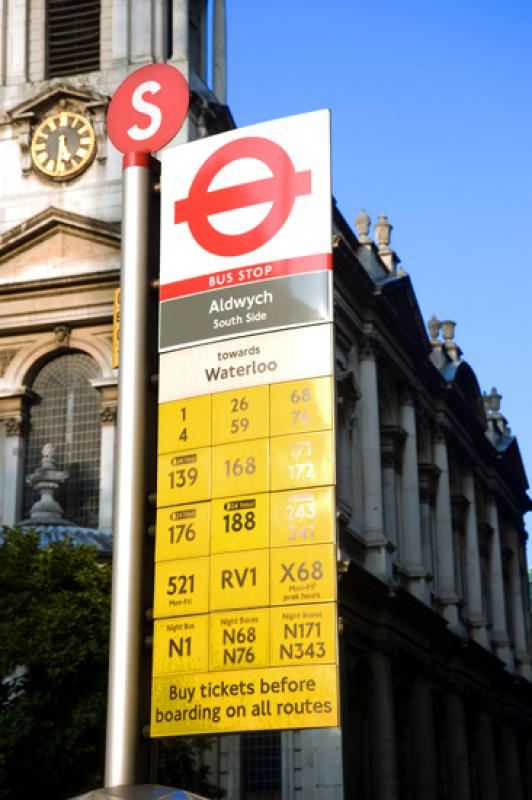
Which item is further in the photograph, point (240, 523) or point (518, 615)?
point (518, 615)

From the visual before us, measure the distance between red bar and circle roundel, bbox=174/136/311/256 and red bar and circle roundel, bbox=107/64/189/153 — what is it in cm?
57

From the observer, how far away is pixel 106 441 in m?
35.7

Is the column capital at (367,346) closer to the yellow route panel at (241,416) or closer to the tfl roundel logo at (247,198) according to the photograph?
the tfl roundel logo at (247,198)

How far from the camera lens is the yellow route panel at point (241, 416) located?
12688mm

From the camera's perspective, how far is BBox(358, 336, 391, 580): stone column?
3931cm

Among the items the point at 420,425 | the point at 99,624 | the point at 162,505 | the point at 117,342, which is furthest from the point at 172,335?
the point at 420,425

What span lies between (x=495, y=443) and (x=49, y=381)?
27058mm

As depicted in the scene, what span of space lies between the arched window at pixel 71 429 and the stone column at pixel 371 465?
8.05 m

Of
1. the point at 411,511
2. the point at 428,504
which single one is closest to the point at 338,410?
the point at 411,511

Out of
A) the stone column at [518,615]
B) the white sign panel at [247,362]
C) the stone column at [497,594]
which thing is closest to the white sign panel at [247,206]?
the white sign panel at [247,362]

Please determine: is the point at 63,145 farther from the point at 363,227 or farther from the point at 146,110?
the point at 146,110

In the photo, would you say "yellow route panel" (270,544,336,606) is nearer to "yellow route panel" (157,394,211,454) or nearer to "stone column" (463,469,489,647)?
"yellow route panel" (157,394,211,454)

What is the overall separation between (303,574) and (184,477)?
4.84 feet

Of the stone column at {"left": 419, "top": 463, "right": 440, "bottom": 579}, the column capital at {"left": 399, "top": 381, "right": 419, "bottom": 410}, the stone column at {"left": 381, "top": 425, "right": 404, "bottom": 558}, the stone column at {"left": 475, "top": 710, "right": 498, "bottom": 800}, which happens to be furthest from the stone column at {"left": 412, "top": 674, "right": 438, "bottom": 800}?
the column capital at {"left": 399, "top": 381, "right": 419, "bottom": 410}
